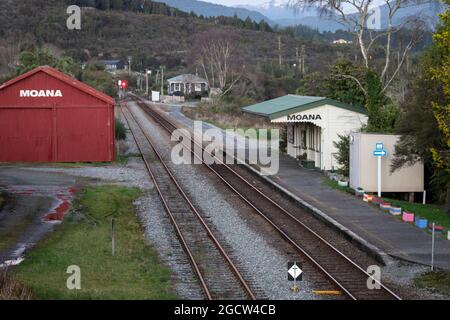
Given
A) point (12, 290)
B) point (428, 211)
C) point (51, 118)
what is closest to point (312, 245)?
point (428, 211)

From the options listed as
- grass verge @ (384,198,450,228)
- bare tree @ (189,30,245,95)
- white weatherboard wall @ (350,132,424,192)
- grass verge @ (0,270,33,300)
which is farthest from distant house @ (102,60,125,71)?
grass verge @ (0,270,33,300)

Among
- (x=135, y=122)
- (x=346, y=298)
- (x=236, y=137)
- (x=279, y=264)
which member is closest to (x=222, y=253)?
(x=279, y=264)

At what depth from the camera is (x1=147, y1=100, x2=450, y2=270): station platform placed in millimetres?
17016

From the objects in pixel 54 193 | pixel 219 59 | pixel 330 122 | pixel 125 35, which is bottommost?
pixel 54 193

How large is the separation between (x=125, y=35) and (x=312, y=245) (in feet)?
505

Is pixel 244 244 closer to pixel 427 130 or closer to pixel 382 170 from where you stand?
pixel 427 130

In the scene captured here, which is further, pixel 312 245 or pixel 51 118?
pixel 51 118

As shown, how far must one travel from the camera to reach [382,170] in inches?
1049

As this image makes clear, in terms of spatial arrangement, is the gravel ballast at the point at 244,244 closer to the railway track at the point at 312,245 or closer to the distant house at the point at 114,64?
the railway track at the point at 312,245

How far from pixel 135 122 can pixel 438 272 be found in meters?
46.6

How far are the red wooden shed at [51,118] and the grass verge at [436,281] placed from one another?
2144cm

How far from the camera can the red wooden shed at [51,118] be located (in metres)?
33.7

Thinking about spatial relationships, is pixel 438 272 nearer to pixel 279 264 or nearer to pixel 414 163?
pixel 279 264

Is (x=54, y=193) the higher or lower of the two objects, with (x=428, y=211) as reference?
higher
